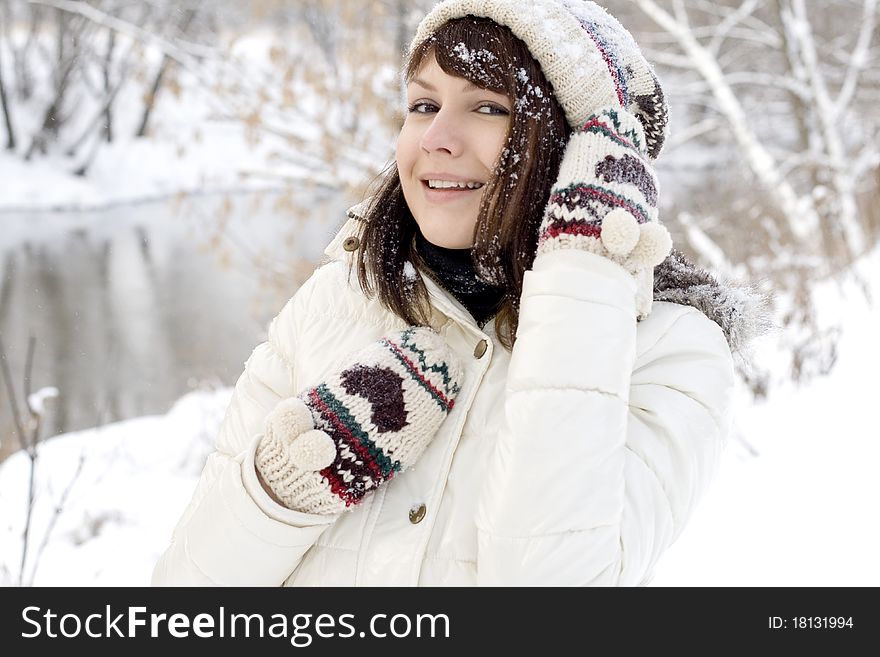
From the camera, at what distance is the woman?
1.07 m

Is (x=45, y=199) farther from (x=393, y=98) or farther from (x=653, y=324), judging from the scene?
(x=653, y=324)

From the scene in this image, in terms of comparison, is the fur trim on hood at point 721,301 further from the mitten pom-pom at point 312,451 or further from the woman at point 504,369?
the mitten pom-pom at point 312,451

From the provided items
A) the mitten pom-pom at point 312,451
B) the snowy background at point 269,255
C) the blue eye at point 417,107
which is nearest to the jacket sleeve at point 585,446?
the mitten pom-pom at point 312,451

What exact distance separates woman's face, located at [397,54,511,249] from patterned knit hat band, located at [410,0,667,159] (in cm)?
9

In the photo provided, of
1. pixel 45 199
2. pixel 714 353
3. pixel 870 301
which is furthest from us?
pixel 45 199

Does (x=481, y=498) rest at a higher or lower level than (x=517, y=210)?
lower

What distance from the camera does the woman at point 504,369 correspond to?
107 cm

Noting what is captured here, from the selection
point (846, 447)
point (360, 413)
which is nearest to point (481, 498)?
point (360, 413)

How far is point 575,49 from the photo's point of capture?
1234mm

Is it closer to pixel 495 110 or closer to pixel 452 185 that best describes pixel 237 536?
pixel 452 185

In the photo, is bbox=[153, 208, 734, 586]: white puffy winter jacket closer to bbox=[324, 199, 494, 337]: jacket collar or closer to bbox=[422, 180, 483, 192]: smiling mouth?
bbox=[324, 199, 494, 337]: jacket collar

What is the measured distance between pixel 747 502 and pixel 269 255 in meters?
4.64

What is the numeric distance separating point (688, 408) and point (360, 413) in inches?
19.0

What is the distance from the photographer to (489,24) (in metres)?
1.29
